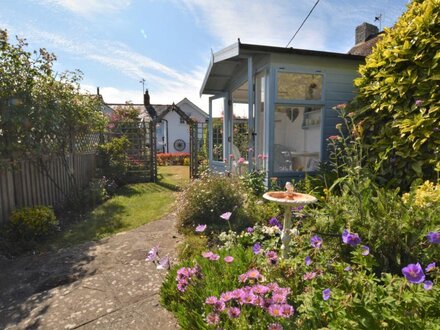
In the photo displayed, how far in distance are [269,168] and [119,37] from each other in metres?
4.10

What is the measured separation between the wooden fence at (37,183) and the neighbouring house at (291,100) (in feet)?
13.9

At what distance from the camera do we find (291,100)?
5289mm

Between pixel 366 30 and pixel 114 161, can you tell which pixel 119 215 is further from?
pixel 366 30

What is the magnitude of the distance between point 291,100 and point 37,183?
5241 mm

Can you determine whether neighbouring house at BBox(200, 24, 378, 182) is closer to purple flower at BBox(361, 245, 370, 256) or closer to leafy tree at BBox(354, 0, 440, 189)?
leafy tree at BBox(354, 0, 440, 189)

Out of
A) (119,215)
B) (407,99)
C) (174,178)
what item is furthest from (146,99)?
(407,99)

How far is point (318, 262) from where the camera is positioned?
2047 mm

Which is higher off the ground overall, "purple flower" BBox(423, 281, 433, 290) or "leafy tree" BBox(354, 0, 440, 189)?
"leafy tree" BBox(354, 0, 440, 189)

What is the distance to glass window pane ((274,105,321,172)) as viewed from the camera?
5633 mm

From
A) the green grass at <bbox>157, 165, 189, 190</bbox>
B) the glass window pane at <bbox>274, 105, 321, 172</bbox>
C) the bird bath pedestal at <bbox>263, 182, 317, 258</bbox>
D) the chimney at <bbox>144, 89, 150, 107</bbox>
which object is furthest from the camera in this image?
the chimney at <bbox>144, 89, 150, 107</bbox>

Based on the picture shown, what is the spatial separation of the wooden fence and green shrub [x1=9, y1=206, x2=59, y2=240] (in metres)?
0.31

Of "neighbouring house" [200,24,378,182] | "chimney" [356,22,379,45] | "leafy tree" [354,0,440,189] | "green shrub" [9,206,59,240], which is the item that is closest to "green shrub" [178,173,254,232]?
"neighbouring house" [200,24,378,182]

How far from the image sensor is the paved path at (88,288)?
2.32 metres

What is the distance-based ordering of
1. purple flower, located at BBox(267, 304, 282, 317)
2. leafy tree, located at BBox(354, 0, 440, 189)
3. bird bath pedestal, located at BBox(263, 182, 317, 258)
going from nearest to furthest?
purple flower, located at BBox(267, 304, 282, 317), bird bath pedestal, located at BBox(263, 182, 317, 258), leafy tree, located at BBox(354, 0, 440, 189)
